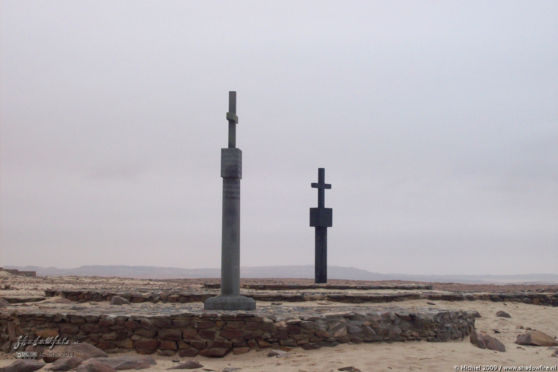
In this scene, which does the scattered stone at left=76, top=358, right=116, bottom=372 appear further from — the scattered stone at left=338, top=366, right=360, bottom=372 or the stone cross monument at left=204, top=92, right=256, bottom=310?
the stone cross monument at left=204, top=92, right=256, bottom=310

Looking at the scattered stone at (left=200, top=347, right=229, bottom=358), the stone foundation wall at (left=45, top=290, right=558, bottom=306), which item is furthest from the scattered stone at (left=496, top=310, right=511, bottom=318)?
the scattered stone at (left=200, top=347, right=229, bottom=358)

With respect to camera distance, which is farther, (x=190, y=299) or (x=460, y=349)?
(x=190, y=299)

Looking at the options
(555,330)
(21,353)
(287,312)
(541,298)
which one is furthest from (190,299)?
(541,298)

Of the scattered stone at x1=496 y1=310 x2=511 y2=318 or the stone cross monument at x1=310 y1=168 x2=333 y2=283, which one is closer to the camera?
the scattered stone at x1=496 y1=310 x2=511 y2=318

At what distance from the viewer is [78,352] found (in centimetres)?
812

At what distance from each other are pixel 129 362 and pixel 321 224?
1318 cm

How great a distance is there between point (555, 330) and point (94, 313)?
9.34m

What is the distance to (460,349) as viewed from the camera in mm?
8977

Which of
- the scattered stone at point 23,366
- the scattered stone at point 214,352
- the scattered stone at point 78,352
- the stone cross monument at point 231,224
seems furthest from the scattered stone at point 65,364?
the stone cross monument at point 231,224

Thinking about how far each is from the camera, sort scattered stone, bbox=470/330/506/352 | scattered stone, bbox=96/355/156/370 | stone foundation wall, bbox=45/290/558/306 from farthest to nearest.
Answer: stone foundation wall, bbox=45/290/558/306
scattered stone, bbox=470/330/506/352
scattered stone, bbox=96/355/156/370

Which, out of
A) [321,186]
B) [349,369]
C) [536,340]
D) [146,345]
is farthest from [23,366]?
[321,186]

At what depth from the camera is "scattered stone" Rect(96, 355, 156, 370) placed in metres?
7.66

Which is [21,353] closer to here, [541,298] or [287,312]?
[287,312]

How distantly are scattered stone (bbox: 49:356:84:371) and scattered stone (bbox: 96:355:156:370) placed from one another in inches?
10.5
